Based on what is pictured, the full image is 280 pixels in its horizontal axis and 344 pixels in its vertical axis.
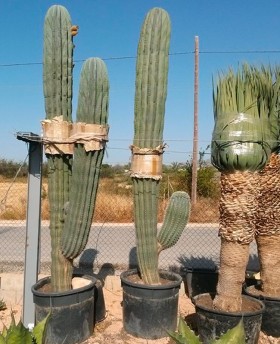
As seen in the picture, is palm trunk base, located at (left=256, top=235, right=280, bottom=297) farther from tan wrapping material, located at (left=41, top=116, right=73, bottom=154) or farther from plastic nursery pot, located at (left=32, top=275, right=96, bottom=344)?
tan wrapping material, located at (left=41, top=116, right=73, bottom=154)

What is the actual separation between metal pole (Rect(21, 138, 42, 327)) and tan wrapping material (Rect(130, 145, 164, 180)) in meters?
0.87

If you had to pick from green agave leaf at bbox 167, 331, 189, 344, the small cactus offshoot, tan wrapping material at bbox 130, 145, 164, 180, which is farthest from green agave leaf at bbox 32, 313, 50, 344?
the small cactus offshoot

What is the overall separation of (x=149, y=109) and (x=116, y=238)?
586 centimetres

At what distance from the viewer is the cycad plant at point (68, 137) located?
3188 millimetres

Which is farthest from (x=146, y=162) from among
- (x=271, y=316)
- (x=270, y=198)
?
(x=271, y=316)

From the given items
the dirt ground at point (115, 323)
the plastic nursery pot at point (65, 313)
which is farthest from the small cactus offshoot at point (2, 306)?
the plastic nursery pot at point (65, 313)

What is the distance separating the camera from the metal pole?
11.1ft

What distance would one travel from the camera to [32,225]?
342cm

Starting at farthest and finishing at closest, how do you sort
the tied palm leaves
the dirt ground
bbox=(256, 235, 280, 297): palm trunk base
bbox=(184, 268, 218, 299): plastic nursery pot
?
bbox=(184, 268, 218, 299): plastic nursery pot
bbox=(256, 235, 280, 297): palm trunk base
the dirt ground
the tied palm leaves

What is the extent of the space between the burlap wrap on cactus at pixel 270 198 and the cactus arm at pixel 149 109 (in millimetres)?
967

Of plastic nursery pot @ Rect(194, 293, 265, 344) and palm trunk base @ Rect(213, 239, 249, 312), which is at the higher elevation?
palm trunk base @ Rect(213, 239, 249, 312)

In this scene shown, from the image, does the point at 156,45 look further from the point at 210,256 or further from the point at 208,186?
the point at 208,186

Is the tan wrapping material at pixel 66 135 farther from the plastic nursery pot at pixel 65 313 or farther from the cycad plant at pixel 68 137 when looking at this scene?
the plastic nursery pot at pixel 65 313

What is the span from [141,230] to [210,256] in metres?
3.85
